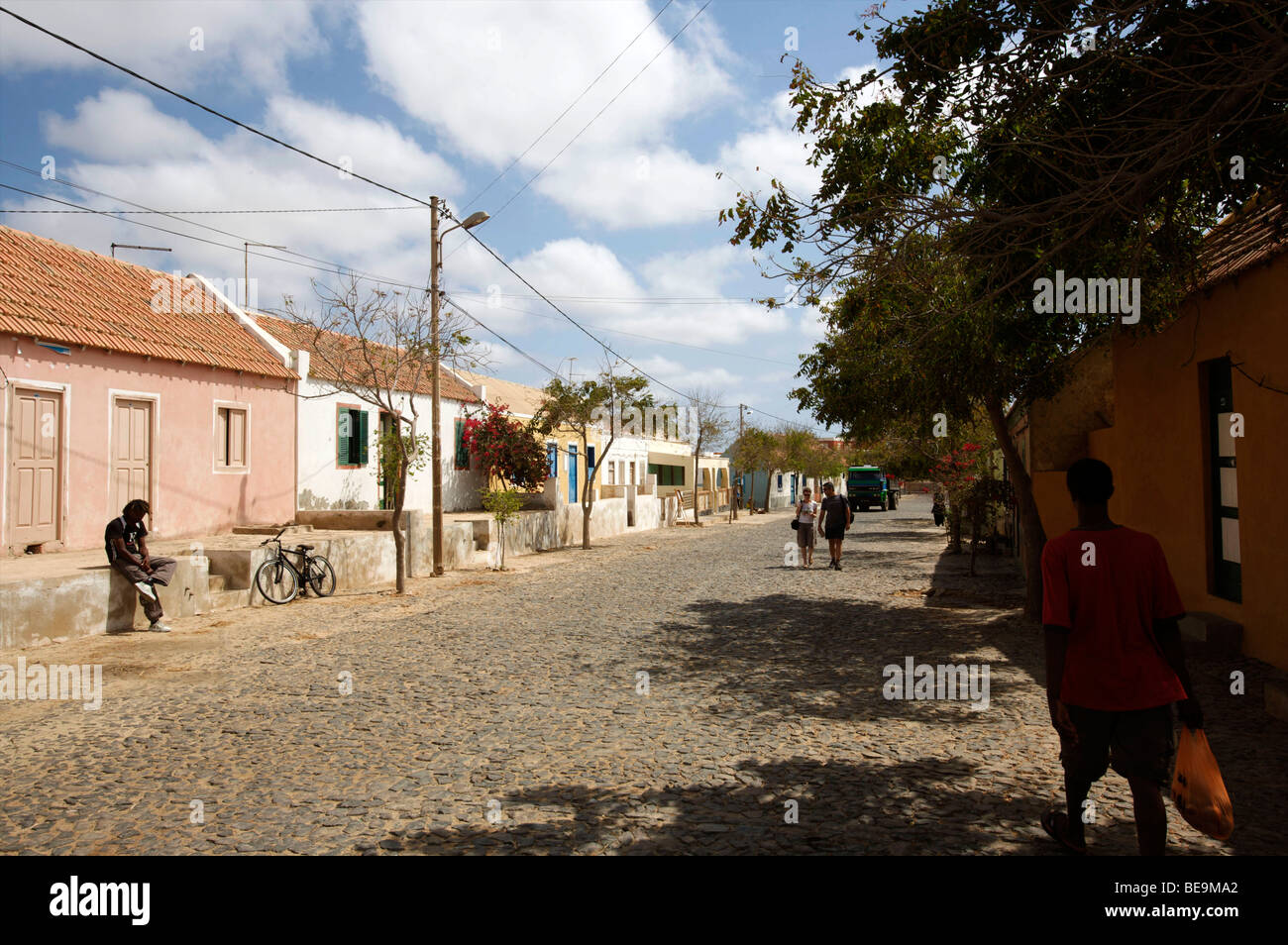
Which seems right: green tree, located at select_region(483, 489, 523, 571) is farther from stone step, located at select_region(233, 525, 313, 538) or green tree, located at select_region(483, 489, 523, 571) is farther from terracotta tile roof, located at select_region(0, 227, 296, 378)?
terracotta tile roof, located at select_region(0, 227, 296, 378)

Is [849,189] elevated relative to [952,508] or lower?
elevated

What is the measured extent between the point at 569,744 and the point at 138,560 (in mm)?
7307

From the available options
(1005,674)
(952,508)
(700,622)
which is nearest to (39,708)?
(700,622)

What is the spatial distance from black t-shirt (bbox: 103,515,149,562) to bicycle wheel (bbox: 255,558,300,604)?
2293 mm

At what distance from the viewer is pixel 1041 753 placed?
556 cm

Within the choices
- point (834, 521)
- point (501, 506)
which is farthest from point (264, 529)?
point (834, 521)

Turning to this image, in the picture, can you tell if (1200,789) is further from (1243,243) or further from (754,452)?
(754,452)

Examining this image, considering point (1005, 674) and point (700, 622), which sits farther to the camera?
point (700, 622)

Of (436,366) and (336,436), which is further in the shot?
(336,436)

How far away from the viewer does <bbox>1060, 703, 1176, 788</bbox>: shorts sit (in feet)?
11.4

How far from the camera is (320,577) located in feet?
45.5

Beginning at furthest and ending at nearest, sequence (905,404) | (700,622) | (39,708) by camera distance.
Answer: (905,404) → (700,622) → (39,708)

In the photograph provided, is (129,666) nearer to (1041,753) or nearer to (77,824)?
(77,824)
